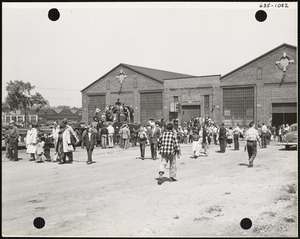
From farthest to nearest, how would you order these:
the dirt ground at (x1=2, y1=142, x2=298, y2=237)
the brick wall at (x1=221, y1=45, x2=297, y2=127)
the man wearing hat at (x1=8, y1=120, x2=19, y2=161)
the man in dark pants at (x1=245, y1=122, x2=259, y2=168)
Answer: the brick wall at (x1=221, y1=45, x2=297, y2=127), the man wearing hat at (x1=8, y1=120, x2=19, y2=161), the man in dark pants at (x1=245, y1=122, x2=259, y2=168), the dirt ground at (x1=2, y1=142, x2=298, y2=237)

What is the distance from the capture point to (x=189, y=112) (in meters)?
42.2

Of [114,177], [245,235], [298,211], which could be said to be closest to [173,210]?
[245,235]

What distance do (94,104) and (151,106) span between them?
915cm

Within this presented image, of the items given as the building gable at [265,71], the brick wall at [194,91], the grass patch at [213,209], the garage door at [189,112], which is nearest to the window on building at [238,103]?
the building gable at [265,71]

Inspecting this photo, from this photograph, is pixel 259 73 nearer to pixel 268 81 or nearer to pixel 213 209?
pixel 268 81

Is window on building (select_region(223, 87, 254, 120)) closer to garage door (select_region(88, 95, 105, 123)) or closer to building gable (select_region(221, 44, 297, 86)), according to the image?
building gable (select_region(221, 44, 297, 86))

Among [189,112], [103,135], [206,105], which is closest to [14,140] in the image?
[103,135]

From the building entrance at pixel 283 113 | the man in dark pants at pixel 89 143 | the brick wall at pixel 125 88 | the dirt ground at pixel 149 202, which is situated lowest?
the dirt ground at pixel 149 202

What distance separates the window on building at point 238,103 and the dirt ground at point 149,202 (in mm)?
26239

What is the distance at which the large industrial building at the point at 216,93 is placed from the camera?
36.3 m

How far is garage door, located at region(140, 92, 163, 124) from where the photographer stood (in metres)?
44.4

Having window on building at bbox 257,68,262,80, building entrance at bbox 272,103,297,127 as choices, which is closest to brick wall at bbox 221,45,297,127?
window on building at bbox 257,68,262,80

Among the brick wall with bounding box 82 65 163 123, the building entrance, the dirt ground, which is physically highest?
the brick wall with bounding box 82 65 163 123

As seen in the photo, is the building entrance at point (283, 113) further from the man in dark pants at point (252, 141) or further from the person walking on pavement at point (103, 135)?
the man in dark pants at point (252, 141)
